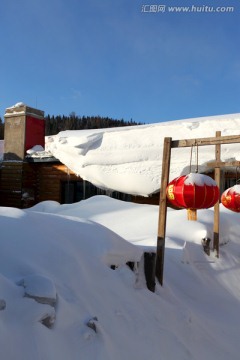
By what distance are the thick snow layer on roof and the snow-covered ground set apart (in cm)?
508

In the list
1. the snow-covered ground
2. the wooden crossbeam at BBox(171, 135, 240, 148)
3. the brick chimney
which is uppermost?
the brick chimney

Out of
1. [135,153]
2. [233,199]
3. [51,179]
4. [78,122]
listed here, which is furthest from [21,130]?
[78,122]

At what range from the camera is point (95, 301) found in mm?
3115

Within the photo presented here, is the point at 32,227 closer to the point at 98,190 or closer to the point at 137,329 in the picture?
the point at 137,329

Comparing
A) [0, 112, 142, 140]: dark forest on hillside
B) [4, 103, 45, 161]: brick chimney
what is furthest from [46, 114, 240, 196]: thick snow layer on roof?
[0, 112, 142, 140]: dark forest on hillside

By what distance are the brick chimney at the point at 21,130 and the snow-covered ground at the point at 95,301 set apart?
933 cm

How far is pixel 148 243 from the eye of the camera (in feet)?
20.1

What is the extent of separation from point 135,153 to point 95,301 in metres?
9.09

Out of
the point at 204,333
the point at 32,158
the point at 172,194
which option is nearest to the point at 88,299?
the point at 204,333

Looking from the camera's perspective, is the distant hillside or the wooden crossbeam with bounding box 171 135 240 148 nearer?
the wooden crossbeam with bounding box 171 135 240 148

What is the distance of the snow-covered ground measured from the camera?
7.82 feet

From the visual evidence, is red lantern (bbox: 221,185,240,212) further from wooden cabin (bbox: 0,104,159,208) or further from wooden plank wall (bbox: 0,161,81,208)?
wooden plank wall (bbox: 0,161,81,208)

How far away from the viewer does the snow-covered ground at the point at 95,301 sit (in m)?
2.38

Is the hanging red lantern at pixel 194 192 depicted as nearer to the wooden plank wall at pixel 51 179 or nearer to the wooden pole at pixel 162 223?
the wooden pole at pixel 162 223
